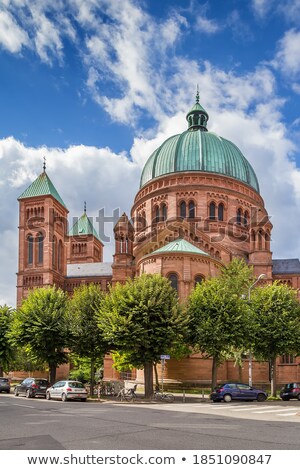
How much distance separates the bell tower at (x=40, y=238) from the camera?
79.1 meters

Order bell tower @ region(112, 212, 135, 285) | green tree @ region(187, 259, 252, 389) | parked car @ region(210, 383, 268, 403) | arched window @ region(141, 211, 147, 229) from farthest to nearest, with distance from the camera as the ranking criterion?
arched window @ region(141, 211, 147, 229) < bell tower @ region(112, 212, 135, 285) < green tree @ region(187, 259, 252, 389) < parked car @ region(210, 383, 268, 403)

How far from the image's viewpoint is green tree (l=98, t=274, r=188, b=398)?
38.0m

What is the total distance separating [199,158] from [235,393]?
132 ft

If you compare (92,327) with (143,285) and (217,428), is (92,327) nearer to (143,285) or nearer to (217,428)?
(143,285)

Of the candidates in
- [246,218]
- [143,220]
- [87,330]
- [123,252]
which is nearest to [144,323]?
[87,330]

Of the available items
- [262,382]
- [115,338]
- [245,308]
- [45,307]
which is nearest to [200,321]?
[245,308]

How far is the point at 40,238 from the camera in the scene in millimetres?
81688

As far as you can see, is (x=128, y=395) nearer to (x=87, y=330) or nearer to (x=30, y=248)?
(x=87, y=330)

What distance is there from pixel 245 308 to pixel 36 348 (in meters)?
18.0

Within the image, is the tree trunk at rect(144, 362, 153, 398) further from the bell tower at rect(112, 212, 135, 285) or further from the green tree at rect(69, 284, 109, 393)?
the bell tower at rect(112, 212, 135, 285)

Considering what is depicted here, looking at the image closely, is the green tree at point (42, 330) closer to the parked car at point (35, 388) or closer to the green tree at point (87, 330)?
the green tree at point (87, 330)

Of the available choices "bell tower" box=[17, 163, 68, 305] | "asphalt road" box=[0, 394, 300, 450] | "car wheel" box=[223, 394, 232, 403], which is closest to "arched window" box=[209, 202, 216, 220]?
"bell tower" box=[17, 163, 68, 305]

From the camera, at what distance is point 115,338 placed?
38.0m

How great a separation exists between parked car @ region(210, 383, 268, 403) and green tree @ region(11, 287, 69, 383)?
14165mm
